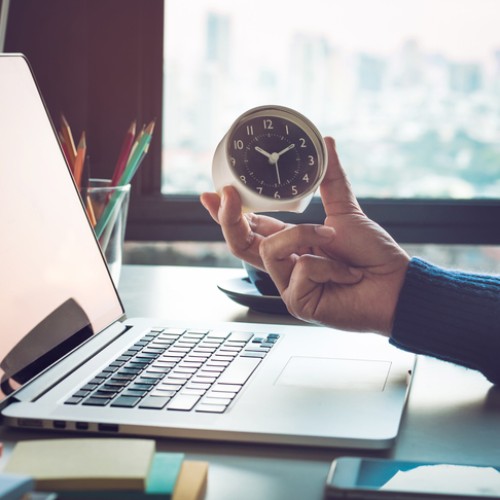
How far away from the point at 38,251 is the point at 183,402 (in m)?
0.25

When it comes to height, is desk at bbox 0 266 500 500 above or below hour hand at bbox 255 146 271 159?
below

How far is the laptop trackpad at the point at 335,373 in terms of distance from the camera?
76 cm

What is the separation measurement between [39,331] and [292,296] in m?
0.25

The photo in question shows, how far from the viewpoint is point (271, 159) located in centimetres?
85

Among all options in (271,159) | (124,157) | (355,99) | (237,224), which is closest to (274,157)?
(271,159)

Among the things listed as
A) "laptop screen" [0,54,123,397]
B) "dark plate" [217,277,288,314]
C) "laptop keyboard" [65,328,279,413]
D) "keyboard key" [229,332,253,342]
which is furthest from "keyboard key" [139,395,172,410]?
"dark plate" [217,277,288,314]

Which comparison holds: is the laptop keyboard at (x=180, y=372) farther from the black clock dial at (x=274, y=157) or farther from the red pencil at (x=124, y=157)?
the red pencil at (x=124, y=157)

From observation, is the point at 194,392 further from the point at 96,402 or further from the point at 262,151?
the point at 262,151

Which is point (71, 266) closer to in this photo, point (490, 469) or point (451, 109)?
point (490, 469)

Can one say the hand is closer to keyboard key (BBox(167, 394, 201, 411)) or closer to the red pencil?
keyboard key (BBox(167, 394, 201, 411))

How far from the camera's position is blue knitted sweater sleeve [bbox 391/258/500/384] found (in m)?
0.83

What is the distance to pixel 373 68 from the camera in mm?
1813

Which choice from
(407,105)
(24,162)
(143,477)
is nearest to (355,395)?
(143,477)

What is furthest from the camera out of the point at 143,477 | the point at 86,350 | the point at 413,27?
the point at 413,27
